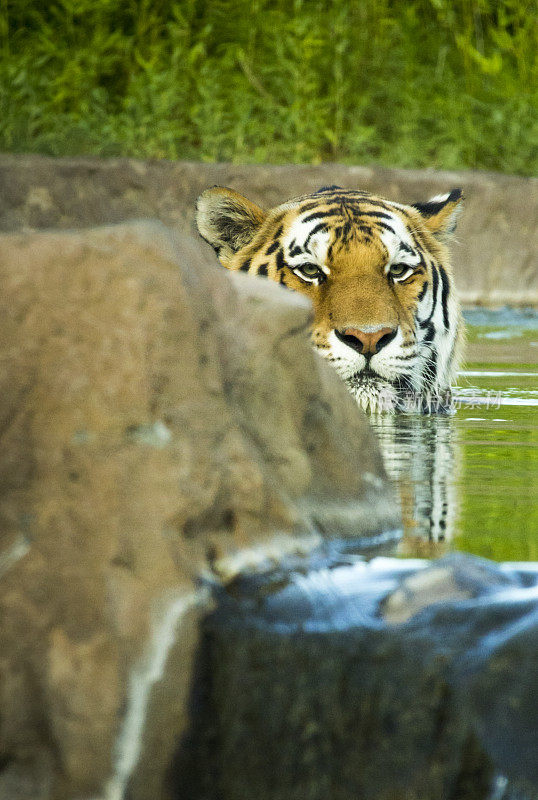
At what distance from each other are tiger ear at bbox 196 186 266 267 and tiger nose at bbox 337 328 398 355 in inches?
35.7

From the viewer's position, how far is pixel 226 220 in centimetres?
466

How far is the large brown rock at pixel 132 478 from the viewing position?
1.66 m

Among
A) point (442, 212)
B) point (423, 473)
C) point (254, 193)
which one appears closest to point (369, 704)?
point (423, 473)

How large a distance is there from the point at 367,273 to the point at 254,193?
12.1 ft

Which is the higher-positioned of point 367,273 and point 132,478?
point 367,273

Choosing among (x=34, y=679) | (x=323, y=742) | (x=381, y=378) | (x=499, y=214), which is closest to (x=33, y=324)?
(x=34, y=679)

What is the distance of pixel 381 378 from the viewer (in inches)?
156

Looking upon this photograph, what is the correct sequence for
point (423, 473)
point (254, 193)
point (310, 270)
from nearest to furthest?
point (423, 473)
point (310, 270)
point (254, 193)

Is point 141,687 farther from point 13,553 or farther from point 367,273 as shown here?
point 367,273

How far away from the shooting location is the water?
224 centimetres

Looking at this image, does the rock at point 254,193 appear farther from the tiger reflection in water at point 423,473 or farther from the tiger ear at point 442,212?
the tiger reflection in water at point 423,473

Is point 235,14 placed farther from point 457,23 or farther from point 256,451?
point 256,451

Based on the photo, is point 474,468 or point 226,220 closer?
point 474,468

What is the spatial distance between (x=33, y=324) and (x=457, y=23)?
29.1ft
